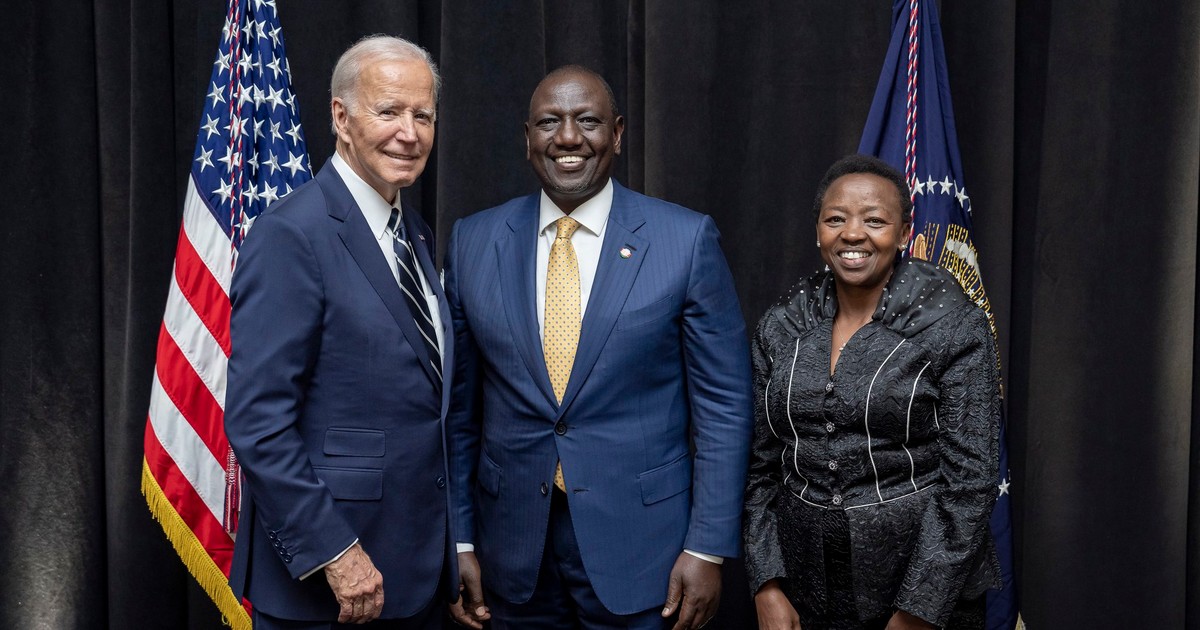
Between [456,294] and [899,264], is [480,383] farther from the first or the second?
[899,264]

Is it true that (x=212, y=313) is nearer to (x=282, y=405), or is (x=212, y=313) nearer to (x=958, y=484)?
(x=282, y=405)

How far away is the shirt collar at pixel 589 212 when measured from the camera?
1997mm

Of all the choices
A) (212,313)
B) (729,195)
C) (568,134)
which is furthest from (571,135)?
(212,313)

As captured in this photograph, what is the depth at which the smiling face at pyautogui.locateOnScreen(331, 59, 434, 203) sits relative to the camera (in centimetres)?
178

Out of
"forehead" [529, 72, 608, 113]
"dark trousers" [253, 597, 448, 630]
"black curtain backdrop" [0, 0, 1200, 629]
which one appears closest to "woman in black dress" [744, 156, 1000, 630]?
"forehead" [529, 72, 608, 113]

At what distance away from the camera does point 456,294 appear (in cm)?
203

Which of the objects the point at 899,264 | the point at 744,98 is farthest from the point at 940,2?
the point at 899,264

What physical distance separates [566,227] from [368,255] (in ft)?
1.44

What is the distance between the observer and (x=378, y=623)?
5.95ft

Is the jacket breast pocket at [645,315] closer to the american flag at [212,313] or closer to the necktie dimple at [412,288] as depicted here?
the necktie dimple at [412,288]

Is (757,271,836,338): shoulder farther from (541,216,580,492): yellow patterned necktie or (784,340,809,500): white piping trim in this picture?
(541,216,580,492): yellow patterned necktie

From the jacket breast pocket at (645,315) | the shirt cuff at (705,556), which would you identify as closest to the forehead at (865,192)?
the jacket breast pocket at (645,315)

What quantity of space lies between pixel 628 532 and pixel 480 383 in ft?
1.45

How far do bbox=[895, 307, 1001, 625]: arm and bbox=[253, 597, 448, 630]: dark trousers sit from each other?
87cm
